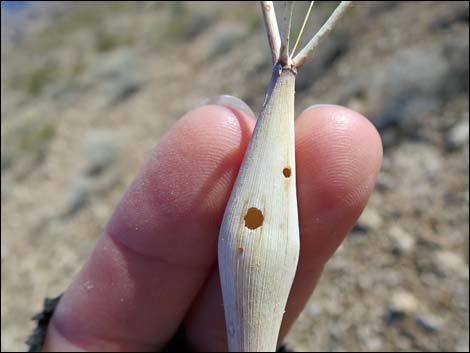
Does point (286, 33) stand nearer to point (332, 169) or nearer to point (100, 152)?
point (332, 169)

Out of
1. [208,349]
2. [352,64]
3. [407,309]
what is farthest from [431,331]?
[352,64]

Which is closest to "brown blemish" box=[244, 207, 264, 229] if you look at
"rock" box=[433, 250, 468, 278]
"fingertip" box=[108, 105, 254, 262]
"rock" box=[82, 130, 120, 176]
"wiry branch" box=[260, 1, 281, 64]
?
"fingertip" box=[108, 105, 254, 262]

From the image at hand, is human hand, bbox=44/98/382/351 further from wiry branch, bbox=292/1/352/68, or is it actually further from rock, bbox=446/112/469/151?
rock, bbox=446/112/469/151

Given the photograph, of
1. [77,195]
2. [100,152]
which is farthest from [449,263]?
[100,152]

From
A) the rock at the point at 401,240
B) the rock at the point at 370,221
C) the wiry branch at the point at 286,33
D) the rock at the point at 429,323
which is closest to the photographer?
the wiry branch at the point at 286,33

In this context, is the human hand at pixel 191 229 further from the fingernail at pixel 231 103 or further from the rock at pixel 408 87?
the rock at pixel 408 87

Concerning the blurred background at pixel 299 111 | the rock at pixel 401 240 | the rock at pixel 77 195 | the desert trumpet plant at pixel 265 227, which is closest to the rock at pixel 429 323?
the blurred background at pixel 299 111
